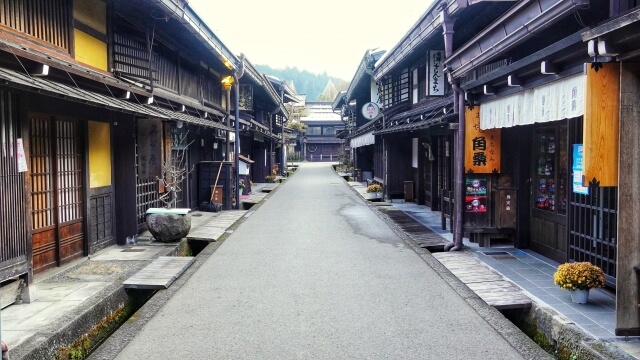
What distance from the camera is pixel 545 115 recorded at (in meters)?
7.91

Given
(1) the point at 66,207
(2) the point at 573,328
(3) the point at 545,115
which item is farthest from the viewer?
(1) the point at 66,207

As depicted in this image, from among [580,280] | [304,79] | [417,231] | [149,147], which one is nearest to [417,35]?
[417,231]

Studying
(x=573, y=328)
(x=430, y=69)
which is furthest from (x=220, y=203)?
(x=573, y=328)

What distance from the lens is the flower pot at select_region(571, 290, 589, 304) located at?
7008 mm

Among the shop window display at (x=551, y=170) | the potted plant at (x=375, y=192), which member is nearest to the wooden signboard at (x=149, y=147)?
the shop window display at (x=551, y=170)

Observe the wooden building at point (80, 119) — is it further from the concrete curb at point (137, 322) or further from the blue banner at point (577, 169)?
the blue banner at point (577, 169)

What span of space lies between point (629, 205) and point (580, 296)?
1.98m

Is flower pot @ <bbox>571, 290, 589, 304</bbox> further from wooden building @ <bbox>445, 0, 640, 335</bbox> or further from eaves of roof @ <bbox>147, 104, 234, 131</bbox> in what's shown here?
eaves of roof @ <bbox>147, 104, 234, 131</bbox>

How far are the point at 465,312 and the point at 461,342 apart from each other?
1245 mm

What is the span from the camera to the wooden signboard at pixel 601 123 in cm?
571

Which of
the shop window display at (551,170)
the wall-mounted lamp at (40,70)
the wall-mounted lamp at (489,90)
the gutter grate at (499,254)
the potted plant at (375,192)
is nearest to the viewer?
the wall-mounted lamp at (40,70)

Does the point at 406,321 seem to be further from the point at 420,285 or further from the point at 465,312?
the point at 420,285

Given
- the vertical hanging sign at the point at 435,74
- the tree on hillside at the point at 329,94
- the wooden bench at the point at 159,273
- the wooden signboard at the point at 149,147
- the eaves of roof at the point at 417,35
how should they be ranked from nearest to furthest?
1. the wooden bench at the point at 159,273
2. the wooden signboard at the point at 149,147
3. the eaves of roof at the point at 417,35
4. the vertical hanging sign at the point at 435,74
5. the tree on hillside at the point at 329,94

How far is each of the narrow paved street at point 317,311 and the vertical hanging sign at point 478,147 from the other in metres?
2.52
